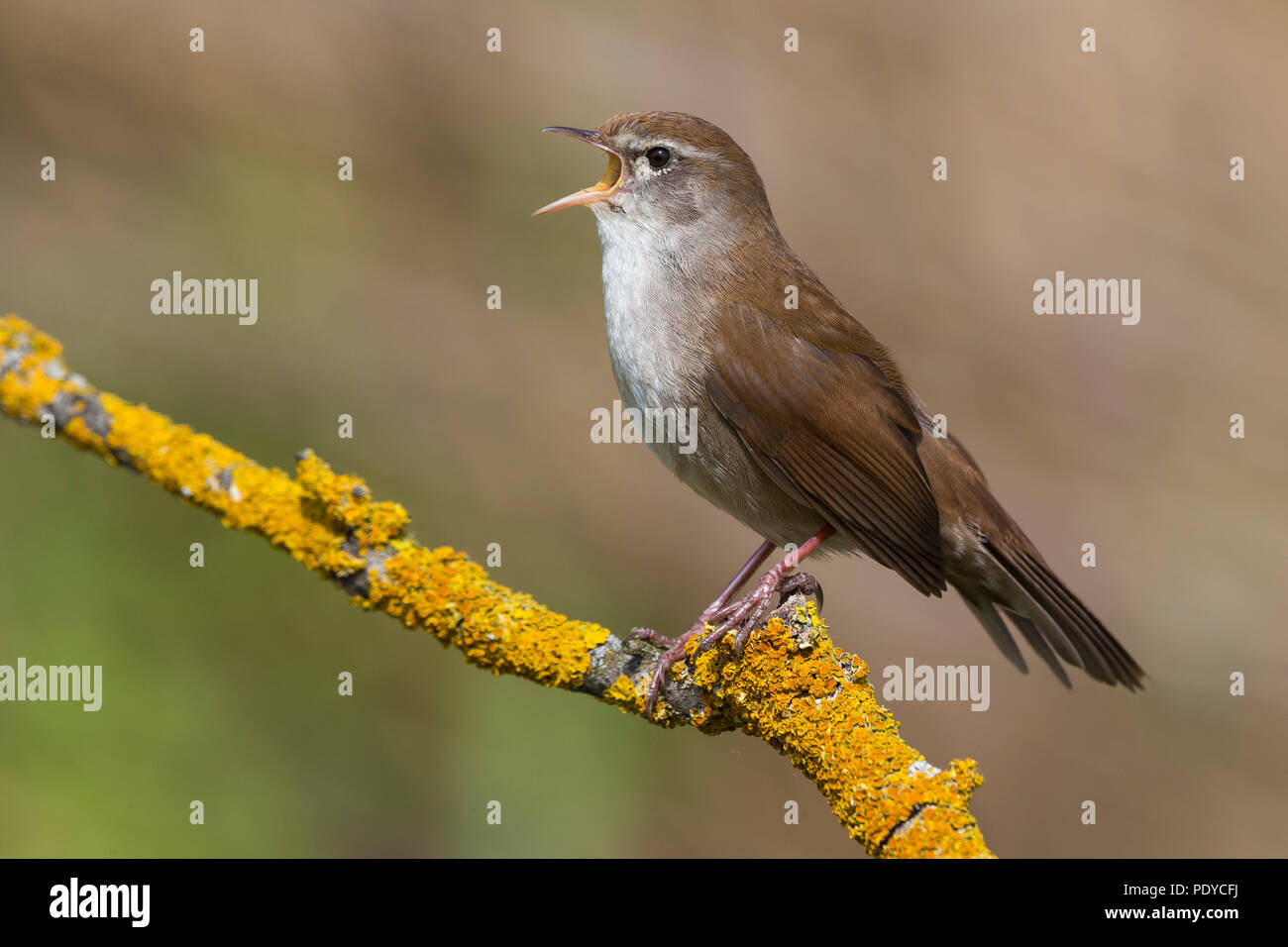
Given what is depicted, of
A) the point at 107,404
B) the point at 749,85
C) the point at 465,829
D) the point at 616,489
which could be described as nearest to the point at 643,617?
the point at 616,489

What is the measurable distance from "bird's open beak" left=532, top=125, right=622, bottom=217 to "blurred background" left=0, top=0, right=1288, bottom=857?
1.60 metres

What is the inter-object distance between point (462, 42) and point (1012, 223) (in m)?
2.83

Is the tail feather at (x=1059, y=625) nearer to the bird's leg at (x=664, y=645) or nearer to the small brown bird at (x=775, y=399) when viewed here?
the small brown bird at (x=775, y=399)

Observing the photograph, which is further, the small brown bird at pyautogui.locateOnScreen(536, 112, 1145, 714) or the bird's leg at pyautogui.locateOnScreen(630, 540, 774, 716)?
the small brown bird at pyautogui.locateOnScreen(536, 112, 1145, 714)

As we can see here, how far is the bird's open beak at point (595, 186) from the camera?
3961 millimetres

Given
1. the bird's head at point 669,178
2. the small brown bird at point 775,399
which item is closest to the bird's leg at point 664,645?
the small brown bird at point 775,399

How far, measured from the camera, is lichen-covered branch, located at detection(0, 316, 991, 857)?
268cm

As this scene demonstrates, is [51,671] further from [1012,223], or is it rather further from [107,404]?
[1012,223]

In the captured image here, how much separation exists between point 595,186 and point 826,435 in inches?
48.3

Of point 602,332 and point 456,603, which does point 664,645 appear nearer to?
point 456,603

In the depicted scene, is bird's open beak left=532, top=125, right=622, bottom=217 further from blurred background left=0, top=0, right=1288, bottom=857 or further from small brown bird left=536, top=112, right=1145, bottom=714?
blurred background left=0, top=0, right=1288, bottom=857

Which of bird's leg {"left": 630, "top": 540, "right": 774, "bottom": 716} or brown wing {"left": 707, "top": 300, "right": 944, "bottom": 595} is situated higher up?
brown wing {"left": 707, "top": 300, "right": 944, "bottom": 595}

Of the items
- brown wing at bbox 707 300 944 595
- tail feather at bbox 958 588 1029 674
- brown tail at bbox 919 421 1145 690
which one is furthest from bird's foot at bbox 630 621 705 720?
tail feather at bbox 958 588 1029 674

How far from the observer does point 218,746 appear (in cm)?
482
